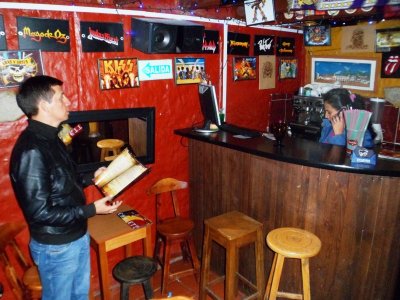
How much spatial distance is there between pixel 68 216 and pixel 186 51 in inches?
74.3

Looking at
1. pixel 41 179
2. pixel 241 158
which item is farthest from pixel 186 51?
pixel 41 179

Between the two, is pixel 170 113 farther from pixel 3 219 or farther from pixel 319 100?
pixel 319 100

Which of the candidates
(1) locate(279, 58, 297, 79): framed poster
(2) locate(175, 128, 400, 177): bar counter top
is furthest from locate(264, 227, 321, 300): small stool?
(1) locate(279, 58, 297, 79): framed poster

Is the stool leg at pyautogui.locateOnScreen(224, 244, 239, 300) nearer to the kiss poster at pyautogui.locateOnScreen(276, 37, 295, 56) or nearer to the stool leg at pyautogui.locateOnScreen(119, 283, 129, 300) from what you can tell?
the stool leg at pyautogui.locateOnScreen(119, 283, 129, 300)

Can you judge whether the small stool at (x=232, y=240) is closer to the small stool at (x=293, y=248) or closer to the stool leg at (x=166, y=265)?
the small stool at (x=293, y=248)

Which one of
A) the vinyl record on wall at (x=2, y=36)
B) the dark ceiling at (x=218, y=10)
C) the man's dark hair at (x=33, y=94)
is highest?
the dark ceiling at (x=218, y=10)

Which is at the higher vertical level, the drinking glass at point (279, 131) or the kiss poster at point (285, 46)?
the kiss poster at point (285, 46)

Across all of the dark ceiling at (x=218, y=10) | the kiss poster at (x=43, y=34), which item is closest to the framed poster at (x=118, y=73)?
the kiss poster at (x=43, y=34)

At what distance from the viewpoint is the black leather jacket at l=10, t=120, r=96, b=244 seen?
169 centimetres

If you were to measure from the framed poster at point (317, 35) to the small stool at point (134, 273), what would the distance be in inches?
146

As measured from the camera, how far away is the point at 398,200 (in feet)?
7.31

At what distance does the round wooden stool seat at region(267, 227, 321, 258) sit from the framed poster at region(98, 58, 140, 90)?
1.78 m

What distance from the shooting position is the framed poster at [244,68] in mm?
3840

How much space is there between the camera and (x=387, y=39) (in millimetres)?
4074
